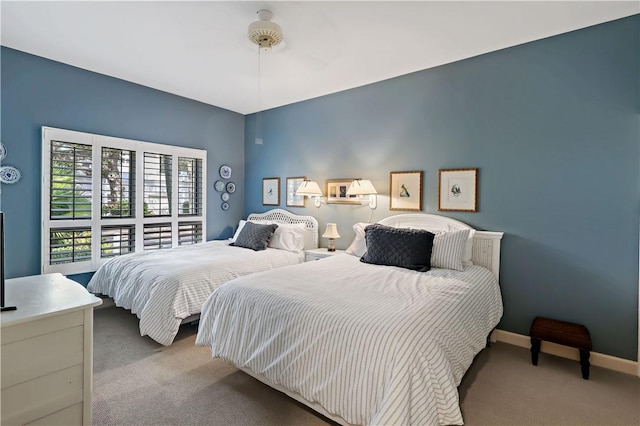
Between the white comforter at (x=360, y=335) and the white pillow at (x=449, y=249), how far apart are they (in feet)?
0.79

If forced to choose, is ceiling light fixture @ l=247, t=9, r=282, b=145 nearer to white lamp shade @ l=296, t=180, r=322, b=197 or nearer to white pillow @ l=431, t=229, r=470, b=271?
white lamp shade @ l=296, t=180, r=322, b=197

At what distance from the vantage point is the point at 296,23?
8.64 ft

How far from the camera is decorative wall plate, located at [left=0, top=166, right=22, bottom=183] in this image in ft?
10.3

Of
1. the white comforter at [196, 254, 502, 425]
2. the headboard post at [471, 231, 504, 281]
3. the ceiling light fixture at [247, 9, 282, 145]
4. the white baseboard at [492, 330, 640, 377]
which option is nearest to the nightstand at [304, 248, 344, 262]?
the white comforter at [196, 254, 502, 425]

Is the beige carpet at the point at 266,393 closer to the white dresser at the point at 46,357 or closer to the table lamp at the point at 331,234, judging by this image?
the white dresser at the point at 46,357

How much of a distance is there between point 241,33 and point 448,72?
2.11m

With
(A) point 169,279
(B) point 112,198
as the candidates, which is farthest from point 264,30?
(B) point 112,198

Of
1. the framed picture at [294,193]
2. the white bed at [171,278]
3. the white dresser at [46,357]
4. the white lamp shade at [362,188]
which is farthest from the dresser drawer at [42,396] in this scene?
the framed picture at [294,193]

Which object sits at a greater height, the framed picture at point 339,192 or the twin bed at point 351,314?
the framed picture at point 339,192

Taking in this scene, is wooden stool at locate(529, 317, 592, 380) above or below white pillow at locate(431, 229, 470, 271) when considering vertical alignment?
below

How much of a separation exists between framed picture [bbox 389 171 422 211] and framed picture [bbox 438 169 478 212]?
0.79 ft

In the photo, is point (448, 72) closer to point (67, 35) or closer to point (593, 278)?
point (593, 278)

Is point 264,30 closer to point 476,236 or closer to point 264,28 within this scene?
point 264,28

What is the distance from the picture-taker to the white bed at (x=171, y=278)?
9.01 feet
